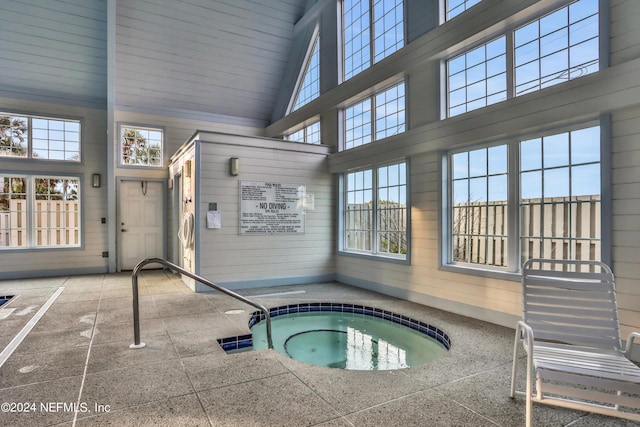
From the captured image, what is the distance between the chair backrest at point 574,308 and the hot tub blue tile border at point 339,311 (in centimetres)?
108

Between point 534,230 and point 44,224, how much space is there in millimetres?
8320

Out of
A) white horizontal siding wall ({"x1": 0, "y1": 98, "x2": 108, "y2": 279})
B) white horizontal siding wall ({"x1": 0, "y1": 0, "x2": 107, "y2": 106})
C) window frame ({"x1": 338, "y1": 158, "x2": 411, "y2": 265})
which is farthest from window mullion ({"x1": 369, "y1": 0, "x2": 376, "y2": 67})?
white horizontal siding wall ({"x1": 0, "y1": 98, "x2": 108, "y2": 279})

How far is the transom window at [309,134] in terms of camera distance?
7.20 m

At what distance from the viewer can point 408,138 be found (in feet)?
16.1

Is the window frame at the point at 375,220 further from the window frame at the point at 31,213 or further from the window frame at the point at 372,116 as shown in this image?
the window frame at the point at 31,213

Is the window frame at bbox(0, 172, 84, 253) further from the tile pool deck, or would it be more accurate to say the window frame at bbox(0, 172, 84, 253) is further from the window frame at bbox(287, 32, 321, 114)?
the window frame at bbox(287, 32, 321, 114)

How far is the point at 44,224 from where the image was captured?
6.98 meters

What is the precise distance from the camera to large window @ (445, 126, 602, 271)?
10.8 feet

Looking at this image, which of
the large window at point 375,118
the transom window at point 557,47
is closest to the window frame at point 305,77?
the large window at point 375,118

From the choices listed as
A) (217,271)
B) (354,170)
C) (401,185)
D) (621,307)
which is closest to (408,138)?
(401,185)

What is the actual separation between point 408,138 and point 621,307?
2.95 meters

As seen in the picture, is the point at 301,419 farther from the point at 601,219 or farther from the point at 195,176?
the point at 195,176

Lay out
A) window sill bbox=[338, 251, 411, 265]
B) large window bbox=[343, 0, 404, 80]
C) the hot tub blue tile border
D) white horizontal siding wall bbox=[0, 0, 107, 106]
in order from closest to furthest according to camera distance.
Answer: the hot tub blue tile border
window sill bbox=[338, 251, 411, 265]
large window bbox=[343, 0, 404, 80]
white horizontal siding wall bbox=[0, 0, 107, 106]

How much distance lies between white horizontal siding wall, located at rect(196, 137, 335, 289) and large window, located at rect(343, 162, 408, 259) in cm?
45
